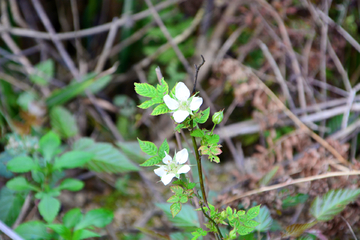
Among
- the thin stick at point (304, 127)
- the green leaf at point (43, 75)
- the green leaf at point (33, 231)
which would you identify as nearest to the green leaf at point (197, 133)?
the green leaf at point (33, 231)

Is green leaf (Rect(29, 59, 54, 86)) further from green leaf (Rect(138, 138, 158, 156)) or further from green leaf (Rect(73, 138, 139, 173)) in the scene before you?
green leaf (Rect(138, 138, 158, 156))

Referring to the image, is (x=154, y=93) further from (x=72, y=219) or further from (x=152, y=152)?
(x=72, y=219)

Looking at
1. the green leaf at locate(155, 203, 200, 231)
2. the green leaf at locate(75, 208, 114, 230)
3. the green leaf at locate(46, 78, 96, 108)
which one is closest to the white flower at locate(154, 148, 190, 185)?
the green leaf at locate(155, 203, 200, 231)

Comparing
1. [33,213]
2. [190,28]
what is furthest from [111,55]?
[33,213]

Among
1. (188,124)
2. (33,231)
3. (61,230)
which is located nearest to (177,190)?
(188,124)

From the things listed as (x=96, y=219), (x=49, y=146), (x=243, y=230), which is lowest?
(x=243, y=230)

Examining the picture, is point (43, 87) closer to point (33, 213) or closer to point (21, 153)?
point (21, 153)
